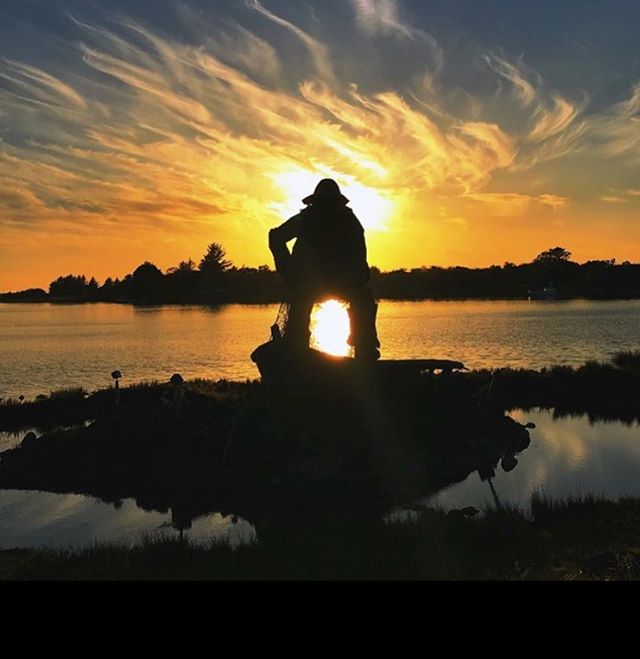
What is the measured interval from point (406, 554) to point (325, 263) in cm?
794

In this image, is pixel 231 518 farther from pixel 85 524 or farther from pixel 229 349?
pixel 229 349

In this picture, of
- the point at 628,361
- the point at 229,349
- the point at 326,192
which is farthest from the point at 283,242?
the point at 229,349

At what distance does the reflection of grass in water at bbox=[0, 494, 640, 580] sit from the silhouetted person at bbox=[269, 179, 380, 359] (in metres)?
5.56

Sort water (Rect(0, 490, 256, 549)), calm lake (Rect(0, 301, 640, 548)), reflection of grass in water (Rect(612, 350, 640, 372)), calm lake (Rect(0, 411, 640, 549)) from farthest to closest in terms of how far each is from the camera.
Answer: reflection of grass in water (Rect(612, 350, 640, 372)) → calm lake (Rect(0, 301, 640, 548)) → calm lake (Rect(0, 411, 640, 549)) → water (Rect(0, 490, 256, 549))

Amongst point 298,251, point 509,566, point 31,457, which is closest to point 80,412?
point 31,457

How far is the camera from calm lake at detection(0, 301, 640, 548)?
14.4 m

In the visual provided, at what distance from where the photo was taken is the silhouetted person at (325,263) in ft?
51.4

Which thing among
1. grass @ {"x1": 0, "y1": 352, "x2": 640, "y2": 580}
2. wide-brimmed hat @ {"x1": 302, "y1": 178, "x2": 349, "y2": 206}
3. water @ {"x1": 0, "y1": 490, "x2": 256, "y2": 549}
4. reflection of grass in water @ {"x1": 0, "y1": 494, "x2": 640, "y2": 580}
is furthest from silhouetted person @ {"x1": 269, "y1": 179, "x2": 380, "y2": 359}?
reflection of grass in water @ {"x1": 0, "y1": 494, "x2": 640, "y2": 580}

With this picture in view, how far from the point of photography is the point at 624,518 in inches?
456

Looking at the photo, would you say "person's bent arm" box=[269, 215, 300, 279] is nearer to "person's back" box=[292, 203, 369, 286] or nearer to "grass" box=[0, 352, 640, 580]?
"person's back" box=[292, 203, 369, 286]

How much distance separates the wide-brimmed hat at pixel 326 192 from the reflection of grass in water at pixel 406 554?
7578 mm

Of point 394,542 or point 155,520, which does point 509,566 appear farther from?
point 155,520

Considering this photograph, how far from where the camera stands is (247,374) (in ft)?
140

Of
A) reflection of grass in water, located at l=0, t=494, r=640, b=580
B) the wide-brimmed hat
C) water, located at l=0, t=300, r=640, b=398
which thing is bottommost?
water, located at l=0, t=300, r=640, b=398
